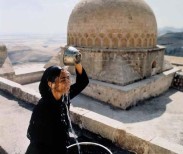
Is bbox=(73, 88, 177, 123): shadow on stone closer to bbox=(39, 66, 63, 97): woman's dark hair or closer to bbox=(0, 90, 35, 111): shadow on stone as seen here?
bbox=(0, 90, 35, 111): shadow on stone

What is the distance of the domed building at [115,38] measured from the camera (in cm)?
941

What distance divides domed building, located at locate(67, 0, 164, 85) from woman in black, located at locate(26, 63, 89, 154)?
7129mm

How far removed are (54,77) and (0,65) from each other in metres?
9.61

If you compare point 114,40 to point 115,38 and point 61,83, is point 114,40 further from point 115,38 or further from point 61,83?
point 61,83

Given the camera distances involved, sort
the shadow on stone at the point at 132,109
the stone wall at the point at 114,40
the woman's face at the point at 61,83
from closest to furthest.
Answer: the woman's face at the point at 61,83 → the shadow on stone at the point at 132,109 → the stone wall at the point at 114,40

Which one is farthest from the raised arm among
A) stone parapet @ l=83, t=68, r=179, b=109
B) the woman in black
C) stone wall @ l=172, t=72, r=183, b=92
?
stone wall @ l=172, t=72, r=183, b=92

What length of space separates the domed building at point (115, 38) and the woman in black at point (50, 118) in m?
7.13

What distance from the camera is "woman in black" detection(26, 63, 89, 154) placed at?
5.85 feet

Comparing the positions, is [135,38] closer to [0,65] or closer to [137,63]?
[137,63]

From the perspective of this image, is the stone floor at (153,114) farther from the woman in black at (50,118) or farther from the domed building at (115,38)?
the woman in black at (50,118)

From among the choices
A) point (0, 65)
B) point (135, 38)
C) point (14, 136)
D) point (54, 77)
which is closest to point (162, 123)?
point (135, 38)

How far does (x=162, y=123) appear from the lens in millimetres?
7289

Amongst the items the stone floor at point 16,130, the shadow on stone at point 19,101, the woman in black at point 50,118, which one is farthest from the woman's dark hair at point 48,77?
the shadow on stone at point 19,101

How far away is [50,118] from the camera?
5.90ft
